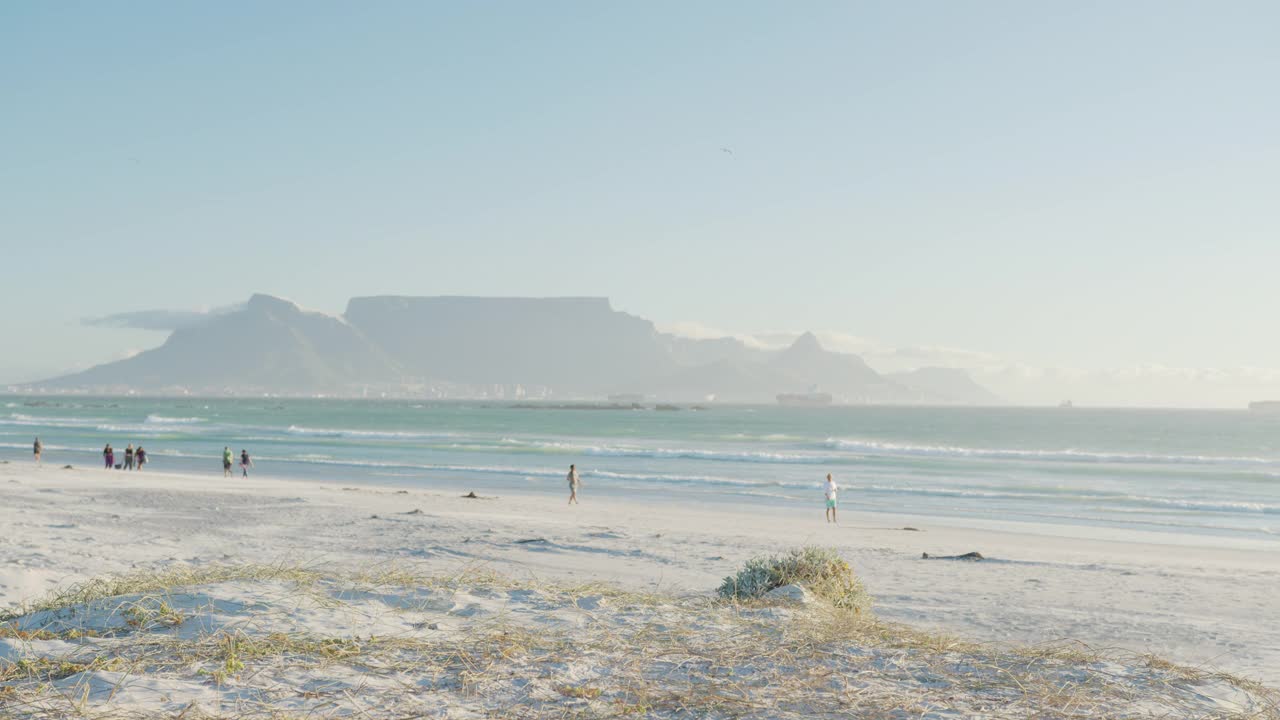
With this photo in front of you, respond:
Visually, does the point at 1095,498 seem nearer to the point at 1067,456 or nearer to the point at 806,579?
the point at 1067,456

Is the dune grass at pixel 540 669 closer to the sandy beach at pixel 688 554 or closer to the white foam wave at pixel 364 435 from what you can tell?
the sandy beach at pixel 688 554

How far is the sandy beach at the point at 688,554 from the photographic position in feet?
39.0

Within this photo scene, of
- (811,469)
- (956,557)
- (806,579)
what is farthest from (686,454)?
(806,579)

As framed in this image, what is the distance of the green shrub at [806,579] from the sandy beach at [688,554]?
2.31 m

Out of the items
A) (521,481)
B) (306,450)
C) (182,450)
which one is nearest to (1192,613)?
(521,481)

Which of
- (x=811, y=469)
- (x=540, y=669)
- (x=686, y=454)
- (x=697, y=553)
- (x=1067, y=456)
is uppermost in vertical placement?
(x=540, y=669)

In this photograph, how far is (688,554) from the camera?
1719cm

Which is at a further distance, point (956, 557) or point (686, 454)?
point (686, 454)

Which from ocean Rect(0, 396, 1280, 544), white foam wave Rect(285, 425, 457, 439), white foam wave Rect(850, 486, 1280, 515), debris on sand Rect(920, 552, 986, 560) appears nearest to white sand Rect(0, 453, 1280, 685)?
debris on sand Rect(920, 552, 986, 560)

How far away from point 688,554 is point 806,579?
28.1 feet

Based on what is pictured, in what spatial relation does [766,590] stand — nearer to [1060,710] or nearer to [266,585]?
[1060,710]

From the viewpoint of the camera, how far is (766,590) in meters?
8.66

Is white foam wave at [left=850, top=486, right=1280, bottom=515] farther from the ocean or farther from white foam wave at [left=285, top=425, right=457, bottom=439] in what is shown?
white foam wave at [left=285, top=425, right=457, bottom=439]

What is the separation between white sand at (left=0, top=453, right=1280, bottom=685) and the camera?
11953mm
